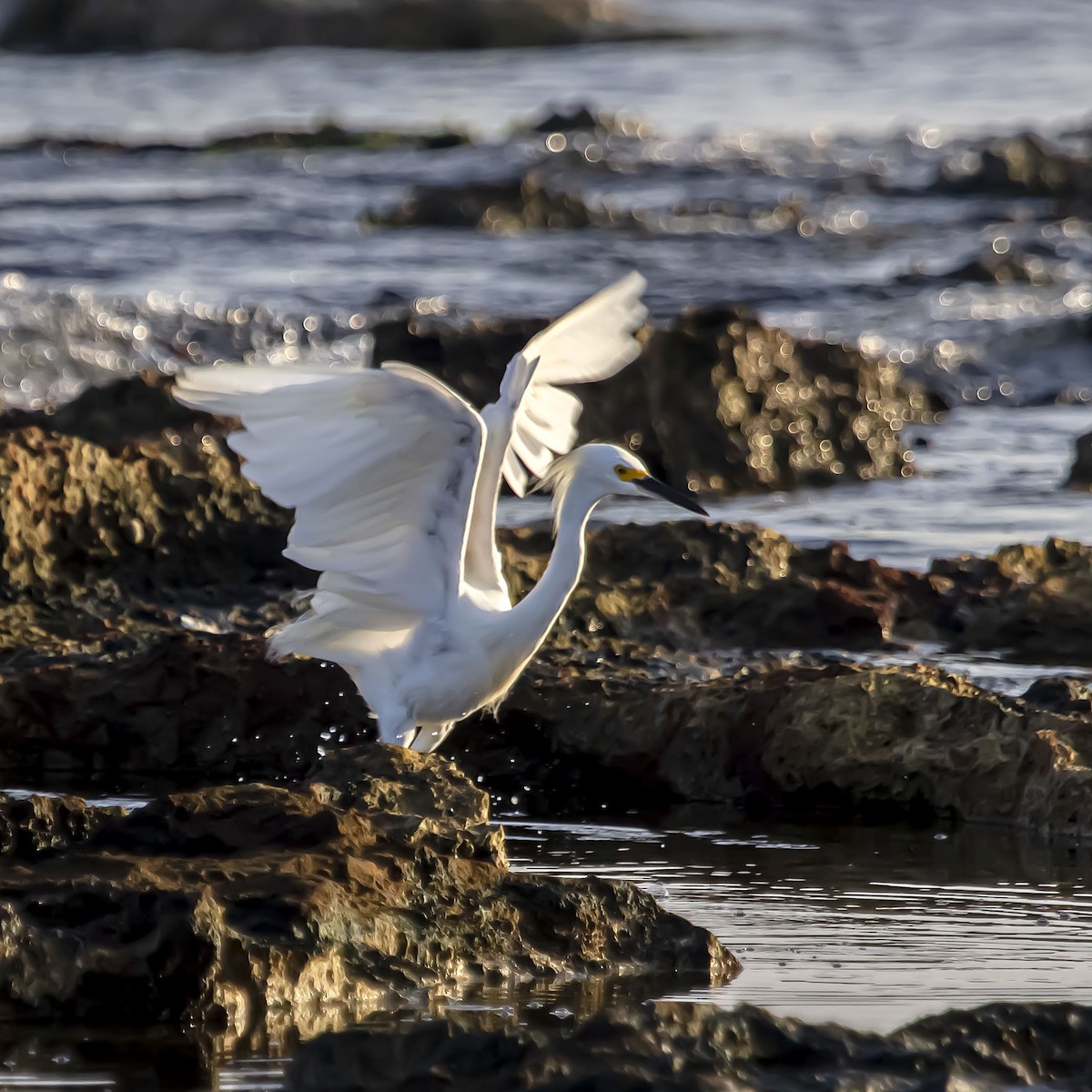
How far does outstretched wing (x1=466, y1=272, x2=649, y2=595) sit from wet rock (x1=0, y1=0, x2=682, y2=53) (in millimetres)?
35476

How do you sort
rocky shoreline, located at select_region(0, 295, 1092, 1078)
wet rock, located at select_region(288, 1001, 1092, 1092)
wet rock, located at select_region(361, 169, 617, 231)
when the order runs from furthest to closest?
1. wet rock, located at select_region(361, 169, 617, 231)
2. rocky shoreline, located at select_region(0, 295, 1092, 1078)
3. wet rock, located at select_region(288, 1001, 1092, 1092)

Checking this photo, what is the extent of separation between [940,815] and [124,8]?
37.7 meters

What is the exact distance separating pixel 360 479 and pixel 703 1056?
108 inches

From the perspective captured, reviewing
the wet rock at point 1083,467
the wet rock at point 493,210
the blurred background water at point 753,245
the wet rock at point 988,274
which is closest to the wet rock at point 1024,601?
the blurred background water at point 753,245

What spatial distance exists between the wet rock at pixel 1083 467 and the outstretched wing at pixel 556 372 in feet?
14.5

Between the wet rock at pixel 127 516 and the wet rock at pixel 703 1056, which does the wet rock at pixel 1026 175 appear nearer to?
the wet rock at pixel 127 516

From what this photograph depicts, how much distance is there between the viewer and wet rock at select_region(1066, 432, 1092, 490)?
426 inches

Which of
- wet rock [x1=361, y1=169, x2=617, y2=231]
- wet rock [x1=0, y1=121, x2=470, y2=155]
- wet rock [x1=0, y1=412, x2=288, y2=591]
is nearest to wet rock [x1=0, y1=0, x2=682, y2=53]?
wet rock [x1=0, y1=121, x2=470, y2=155]

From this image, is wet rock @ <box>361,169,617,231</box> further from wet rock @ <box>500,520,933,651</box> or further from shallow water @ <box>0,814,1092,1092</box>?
shallow water @ <box>0,814,1092,1092</box>

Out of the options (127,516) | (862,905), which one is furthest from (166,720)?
(862,905)

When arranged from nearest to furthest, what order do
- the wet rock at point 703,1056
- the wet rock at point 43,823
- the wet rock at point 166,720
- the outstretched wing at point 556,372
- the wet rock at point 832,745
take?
1. the wet rock at point 703,1056
2. the wet rock at point 43,823
3. the wet rock at point 832,745
4. the outstretched wing at point 556,372
5. the wet rock at point 166,720

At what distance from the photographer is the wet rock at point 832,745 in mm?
6195

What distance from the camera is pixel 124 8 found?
41.5 m

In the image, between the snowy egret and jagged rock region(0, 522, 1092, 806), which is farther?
jagged rock region(0, 522, 1092, 806)
